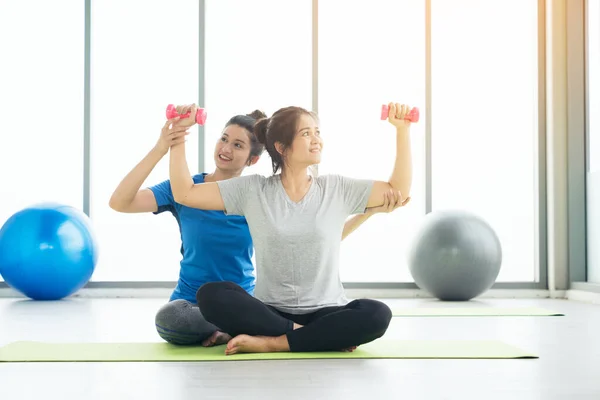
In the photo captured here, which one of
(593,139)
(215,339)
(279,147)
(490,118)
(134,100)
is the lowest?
(215,339)

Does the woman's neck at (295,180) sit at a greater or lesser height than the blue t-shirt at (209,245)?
greater

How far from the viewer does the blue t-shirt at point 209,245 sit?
251 centimetres

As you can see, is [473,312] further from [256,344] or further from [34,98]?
[34,98]

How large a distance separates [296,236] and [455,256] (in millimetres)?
2487

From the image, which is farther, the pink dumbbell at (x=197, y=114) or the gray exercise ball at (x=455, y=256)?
the gray exercise ball at (x=455, y=256)

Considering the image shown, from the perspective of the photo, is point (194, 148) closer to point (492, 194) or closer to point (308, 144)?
point (492, 194)

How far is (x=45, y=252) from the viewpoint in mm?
4473

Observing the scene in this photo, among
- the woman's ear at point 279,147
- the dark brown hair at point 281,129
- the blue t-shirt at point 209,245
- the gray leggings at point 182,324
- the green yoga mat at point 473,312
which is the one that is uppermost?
the dark brown hair at point 281,129

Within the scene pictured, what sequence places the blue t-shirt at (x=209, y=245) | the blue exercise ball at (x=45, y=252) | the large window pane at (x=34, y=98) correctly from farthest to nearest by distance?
the large window pane at (x=34, y=98)
the blue exercise ball at (x=45, y=252)
the blue t-shirt at (x=209, y=245)

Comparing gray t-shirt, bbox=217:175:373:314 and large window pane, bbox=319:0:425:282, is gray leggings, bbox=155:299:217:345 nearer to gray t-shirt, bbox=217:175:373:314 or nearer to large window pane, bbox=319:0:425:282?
gray t-shirt, bbox=217:175:373:314

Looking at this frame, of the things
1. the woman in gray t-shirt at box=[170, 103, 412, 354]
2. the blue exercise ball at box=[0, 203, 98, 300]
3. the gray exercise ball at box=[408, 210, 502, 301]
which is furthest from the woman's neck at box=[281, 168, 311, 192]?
the blue exercise ball at box=[0, 203, 98, 300]

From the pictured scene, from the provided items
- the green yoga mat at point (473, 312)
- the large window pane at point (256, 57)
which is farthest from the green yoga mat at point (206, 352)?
the large window pane at point (256, 57)

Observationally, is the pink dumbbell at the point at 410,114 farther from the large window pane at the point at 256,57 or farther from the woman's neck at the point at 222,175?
the large window pane at the point at 256,57

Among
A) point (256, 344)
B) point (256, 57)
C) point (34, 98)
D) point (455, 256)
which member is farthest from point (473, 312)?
point (34, 98)
